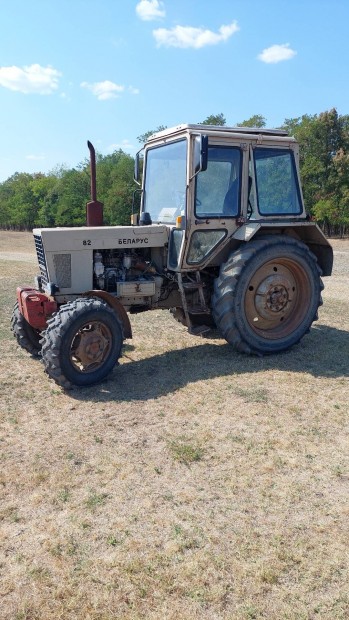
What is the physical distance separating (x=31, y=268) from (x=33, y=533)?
16.1 meters

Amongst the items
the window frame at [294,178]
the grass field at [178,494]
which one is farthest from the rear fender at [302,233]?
the grass field at [178,494]

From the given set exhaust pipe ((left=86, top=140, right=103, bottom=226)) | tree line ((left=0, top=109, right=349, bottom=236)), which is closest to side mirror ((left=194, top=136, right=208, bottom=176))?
exhaust pipe ((left=86, top=140, right=103, bottom=226))

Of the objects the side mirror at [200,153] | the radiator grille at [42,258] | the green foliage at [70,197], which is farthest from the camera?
the green foliage at [70,197]

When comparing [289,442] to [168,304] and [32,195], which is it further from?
[32,195]

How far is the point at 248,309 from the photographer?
20.6 ft

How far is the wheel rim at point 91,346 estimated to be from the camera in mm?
5312

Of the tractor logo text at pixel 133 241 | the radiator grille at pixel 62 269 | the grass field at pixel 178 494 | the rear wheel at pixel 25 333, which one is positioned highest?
the tractor logo text at pixel 133 241

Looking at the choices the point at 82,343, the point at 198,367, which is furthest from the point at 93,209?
the point at 198,367

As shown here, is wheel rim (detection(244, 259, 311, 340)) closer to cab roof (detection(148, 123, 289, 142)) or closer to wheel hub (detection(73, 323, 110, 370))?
cab roof (detection(148, 123, 289, 142))

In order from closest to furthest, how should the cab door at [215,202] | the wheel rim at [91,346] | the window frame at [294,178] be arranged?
1. the wheel rim at [91,346]
2. the cab door at [215,202]
3. the window frame at [294,178]

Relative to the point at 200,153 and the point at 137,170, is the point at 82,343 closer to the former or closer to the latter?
the point at 200,153

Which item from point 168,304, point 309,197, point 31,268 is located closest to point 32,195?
point 309,197

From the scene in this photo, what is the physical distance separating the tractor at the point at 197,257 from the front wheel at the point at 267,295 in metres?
0.01

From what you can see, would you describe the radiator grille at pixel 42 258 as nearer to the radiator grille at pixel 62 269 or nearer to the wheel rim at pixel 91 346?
the radiator grille at pixel 62 269
